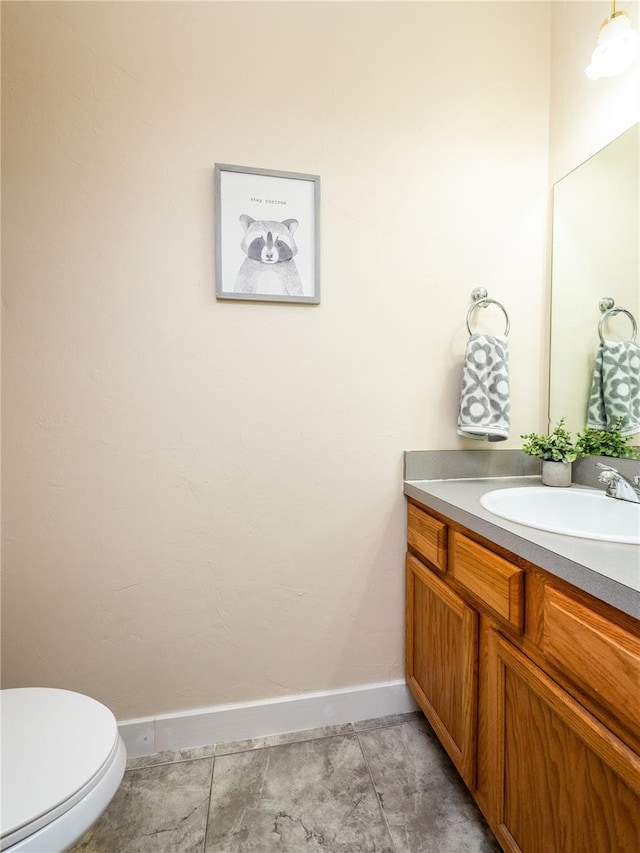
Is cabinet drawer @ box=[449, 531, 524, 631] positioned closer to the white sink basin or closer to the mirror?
the white sink basin

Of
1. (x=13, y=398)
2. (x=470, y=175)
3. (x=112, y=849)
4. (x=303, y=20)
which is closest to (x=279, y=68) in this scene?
(x=303, y=20)

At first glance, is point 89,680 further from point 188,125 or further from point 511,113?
point 511,113

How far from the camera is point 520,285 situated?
1.51 metres

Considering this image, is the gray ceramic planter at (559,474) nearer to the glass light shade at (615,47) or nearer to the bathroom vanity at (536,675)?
the bathroom vanity at (536,675)

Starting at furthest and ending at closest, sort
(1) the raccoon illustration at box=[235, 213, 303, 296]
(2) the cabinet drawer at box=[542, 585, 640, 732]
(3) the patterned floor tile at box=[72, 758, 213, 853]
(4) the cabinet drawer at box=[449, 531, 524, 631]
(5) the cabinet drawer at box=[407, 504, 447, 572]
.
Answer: (1) the raccoon illustration at box=[235, 213, 303, 296]
(5) the cabinet drawer at box=[407, 504, 447, 572]
(3) the patterned floor tile at box=[72, 758, 213, 853]
(4) the cabinet drawer at box=[449, 531, 524, 631]
(2) the cabinet drawer at box=[542, 585, 640, 732]

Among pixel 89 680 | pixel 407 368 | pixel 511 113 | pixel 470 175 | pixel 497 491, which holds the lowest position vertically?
pixel 89 680

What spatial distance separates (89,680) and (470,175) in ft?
6.98

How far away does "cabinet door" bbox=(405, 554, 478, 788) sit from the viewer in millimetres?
1035

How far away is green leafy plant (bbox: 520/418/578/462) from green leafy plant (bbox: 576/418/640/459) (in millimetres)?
37

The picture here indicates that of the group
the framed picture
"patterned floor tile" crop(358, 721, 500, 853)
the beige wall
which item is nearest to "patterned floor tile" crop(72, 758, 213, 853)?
the beige wall

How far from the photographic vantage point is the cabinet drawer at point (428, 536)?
1.18m

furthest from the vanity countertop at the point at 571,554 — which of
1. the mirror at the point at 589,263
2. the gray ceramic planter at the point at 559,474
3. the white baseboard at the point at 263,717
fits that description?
the white baseboard at the point at 263,717

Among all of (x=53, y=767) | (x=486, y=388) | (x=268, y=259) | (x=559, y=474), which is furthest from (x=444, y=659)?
(x=268, y=259)

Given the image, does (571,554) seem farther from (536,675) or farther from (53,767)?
(53,767)
